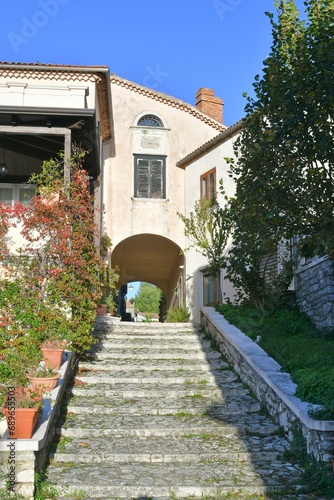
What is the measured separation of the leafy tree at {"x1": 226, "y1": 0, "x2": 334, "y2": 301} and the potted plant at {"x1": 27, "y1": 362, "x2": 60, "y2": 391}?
4.10 metres

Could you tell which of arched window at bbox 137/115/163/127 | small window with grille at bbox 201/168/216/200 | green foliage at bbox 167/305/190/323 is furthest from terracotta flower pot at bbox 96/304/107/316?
arched window at bbox 137/115/163/127

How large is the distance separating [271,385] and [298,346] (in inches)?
85.0

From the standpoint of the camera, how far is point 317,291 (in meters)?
13.2

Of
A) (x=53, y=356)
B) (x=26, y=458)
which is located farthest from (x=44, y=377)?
(x=26, y=458)

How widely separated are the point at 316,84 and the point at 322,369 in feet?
13.1

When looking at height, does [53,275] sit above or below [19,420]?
above

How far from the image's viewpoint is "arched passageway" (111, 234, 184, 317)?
20969 millimetres

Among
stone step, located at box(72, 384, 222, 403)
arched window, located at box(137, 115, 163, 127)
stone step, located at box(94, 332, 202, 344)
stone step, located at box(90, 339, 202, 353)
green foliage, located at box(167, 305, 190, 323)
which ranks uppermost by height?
arched window, located at box(137, 115, 163, 127)

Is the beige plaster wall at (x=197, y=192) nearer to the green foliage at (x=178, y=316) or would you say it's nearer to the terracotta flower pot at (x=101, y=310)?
the green foliage at (x=178, y=316)

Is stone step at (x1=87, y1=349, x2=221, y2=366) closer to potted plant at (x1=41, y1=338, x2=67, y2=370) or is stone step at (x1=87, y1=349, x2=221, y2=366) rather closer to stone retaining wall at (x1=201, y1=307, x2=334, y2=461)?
stone retaining wall at (x1=201, y1=307, x2=334, y2=461)

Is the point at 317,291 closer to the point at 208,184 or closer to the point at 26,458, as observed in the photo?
the point at 208,184

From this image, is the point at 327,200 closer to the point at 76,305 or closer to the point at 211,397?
the point at 211,397

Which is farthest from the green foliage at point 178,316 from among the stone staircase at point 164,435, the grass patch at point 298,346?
the stone staircase at point 164,435

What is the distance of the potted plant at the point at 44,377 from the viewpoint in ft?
25.5
